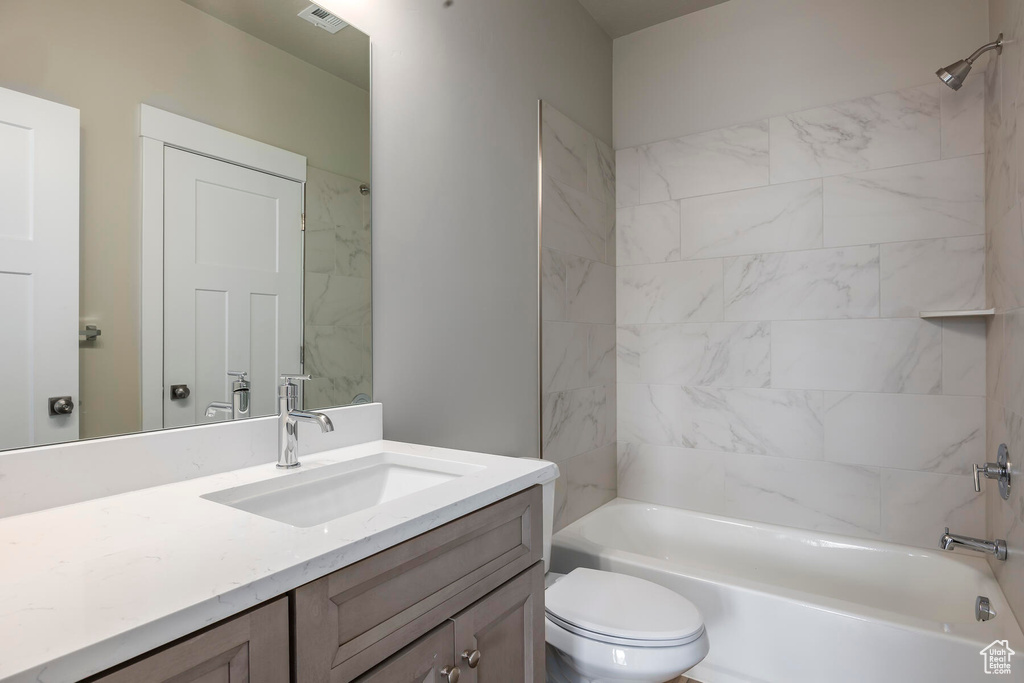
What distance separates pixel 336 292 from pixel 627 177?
1.81 m

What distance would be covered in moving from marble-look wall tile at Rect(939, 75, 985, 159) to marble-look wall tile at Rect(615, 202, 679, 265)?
39.8 inches

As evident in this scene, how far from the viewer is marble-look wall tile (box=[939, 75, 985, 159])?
198cm

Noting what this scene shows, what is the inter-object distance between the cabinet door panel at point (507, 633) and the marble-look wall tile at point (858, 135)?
203 cm

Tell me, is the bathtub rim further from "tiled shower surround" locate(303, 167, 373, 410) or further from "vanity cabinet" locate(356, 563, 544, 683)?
"tiled shower surround" locate(303, 167, 373, 410)

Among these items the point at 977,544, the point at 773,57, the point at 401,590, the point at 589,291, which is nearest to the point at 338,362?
the point at 401,590

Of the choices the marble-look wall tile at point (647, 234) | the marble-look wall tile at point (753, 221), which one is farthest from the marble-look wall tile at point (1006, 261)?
the marble-look wall tile at point (647, 234)

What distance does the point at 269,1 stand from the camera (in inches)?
48.9

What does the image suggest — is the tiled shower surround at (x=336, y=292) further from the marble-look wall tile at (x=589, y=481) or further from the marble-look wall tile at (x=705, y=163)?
the marble-look wall tile at (x=705, y=163)

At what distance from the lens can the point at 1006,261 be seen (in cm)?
165

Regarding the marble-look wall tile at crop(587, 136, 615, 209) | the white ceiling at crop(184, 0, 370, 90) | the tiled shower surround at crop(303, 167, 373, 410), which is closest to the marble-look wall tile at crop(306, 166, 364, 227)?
the tiled shower surround at crop(303, 167, 373, 410)

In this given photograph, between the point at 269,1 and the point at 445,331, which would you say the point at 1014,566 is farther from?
the point at 269,1

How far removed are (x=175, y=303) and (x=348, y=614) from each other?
68 cm

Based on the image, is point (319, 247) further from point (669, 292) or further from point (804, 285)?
point (804, 285)

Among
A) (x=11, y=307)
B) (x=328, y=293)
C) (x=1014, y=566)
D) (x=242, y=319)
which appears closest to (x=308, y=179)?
(x=328, y=293)
